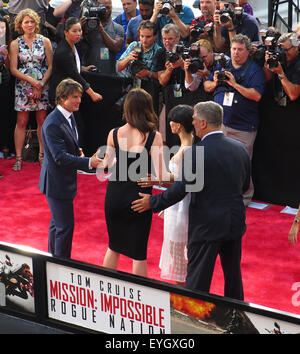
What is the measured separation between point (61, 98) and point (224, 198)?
1592 millimetres

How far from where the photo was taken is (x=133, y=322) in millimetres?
4258

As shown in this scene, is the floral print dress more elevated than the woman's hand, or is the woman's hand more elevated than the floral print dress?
the floral print dress

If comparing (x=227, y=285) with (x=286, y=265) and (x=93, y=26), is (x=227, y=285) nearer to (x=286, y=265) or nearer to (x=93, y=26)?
(x=286, y=265)

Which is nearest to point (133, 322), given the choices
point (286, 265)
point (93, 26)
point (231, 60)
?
point (286, 265)

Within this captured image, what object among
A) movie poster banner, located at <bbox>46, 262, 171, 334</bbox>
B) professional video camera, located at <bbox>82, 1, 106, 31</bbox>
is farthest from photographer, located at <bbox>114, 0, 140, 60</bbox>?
movie poster banner, located at <bbox>46, 262, 171, 334</bbox>

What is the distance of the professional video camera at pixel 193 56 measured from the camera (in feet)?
23.9

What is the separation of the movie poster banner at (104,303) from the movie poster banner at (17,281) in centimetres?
16

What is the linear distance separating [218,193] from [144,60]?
367 cm

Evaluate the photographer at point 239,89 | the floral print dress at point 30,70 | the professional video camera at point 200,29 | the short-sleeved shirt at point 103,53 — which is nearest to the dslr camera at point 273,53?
the photographer at point 239,89

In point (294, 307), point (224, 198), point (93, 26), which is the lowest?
point (294, 307)

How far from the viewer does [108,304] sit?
434cm

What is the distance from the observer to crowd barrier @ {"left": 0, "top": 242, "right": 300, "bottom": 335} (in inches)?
152

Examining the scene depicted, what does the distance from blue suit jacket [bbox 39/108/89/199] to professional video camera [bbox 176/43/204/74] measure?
2.16 metres

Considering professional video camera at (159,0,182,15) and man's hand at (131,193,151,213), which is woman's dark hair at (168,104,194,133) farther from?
professional video camera at (159,0,182,15)
